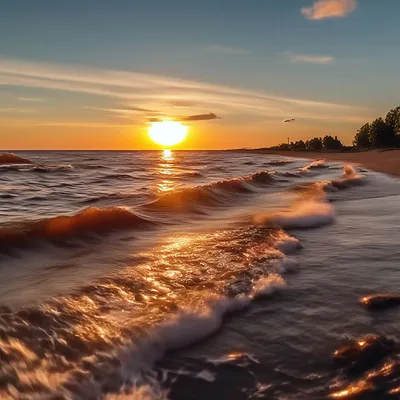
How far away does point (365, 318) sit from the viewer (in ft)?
12.8

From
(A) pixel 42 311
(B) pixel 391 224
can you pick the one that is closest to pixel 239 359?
(A) pixel 42 311

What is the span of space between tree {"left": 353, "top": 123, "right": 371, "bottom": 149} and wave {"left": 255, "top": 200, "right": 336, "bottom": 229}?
311ft

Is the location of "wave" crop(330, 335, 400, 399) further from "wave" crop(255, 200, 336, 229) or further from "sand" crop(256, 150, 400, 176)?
"sand" crop(256, 150, 400, 176)

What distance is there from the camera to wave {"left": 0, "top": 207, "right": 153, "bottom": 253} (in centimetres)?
734

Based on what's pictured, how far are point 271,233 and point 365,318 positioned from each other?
3.85 metres

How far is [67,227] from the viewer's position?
8289mm

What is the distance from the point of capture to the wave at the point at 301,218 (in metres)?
9.11

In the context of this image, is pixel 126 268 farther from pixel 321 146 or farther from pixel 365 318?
pixel 321 146

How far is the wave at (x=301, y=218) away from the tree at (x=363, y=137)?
9476cm

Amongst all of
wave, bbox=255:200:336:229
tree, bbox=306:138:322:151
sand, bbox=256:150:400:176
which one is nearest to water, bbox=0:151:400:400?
wave, bbox=255:200:336:229

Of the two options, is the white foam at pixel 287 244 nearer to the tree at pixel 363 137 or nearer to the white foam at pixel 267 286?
the white foam at pixel 267 286

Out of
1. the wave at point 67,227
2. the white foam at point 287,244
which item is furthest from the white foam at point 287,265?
the wave at point 67,227

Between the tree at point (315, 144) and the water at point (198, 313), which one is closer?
the water at point (198, 313)

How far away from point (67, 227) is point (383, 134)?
272 ft
